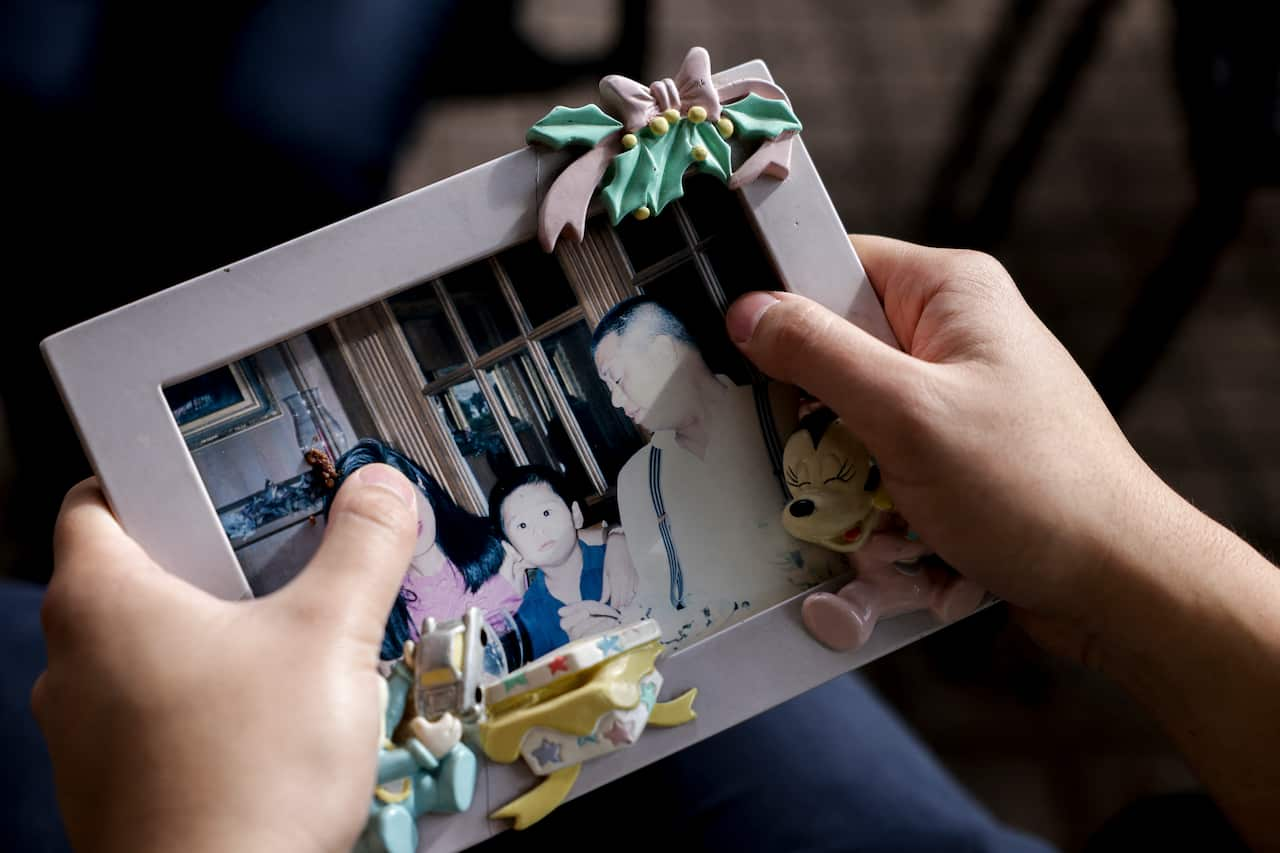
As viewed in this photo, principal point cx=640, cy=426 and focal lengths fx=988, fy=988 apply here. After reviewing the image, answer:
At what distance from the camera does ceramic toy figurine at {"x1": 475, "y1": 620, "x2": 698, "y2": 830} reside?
0.62 metres

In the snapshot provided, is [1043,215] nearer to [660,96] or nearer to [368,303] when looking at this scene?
[660,96]

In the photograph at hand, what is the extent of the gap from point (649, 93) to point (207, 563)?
0.42 meters

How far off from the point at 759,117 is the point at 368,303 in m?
0.29

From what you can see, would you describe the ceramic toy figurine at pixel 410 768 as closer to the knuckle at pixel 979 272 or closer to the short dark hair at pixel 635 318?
the short dark hair at pixel 635 318

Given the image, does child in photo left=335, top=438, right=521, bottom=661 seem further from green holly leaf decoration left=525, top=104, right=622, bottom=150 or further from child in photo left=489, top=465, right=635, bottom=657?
green holly leaf decoration left=525, top=104, right=622, bottom=150

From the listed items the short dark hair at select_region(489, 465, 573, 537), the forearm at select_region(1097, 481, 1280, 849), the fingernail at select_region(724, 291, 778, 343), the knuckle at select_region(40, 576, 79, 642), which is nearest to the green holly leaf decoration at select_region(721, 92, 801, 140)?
the fingernail at select_region(724, 291, 778, 343)

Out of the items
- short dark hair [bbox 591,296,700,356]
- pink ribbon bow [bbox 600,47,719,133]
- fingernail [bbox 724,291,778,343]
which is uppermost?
pink ribbon bow [bbox 600,47,719,133]

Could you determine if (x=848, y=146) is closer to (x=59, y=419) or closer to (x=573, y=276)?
(x=573, y=276)

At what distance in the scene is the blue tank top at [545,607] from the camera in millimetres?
671

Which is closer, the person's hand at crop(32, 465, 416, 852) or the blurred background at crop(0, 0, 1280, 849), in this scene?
the person's hand at crop(32, 465, 416, 852)

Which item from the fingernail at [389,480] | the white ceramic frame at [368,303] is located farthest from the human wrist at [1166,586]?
the fingernail at [389,480]

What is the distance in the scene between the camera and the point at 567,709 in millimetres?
616

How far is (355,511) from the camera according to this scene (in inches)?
24.1

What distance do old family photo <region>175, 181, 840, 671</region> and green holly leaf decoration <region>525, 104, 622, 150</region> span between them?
0.06m
